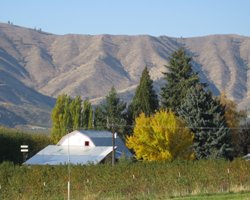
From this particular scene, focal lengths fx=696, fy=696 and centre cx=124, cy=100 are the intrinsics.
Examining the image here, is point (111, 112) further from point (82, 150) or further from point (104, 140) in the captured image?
point (82, 150)

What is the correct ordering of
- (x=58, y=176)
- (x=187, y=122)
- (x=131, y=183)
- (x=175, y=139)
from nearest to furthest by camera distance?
(x=131, y=183)
(x=58, y=176)
(x=175, y=139)
(x=187, y=122)

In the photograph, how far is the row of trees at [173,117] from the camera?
65.1 meters

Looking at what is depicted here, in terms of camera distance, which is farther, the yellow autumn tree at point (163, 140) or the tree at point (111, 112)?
the tree at point (111, 112)

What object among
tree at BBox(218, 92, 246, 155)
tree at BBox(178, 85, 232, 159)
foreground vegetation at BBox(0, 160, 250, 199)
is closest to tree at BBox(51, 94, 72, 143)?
tree at BBox(218, 92, 246, 155)

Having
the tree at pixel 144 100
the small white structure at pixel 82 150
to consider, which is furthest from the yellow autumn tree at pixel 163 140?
the tree at pixel 144 100

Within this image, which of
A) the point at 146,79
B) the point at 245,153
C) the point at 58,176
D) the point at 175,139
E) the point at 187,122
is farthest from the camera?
the point at 146,79

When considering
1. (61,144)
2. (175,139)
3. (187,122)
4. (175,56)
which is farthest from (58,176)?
(175,56)

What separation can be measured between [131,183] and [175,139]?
27912mm

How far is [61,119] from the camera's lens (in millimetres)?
101625

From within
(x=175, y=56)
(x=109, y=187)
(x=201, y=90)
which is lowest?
(x=109, y=187)

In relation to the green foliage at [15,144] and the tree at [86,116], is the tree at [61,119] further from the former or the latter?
the green foliage at [15,144]

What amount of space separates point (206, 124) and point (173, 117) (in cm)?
495

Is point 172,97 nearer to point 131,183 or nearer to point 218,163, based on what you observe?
point 218,163

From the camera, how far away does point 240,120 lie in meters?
84.9
